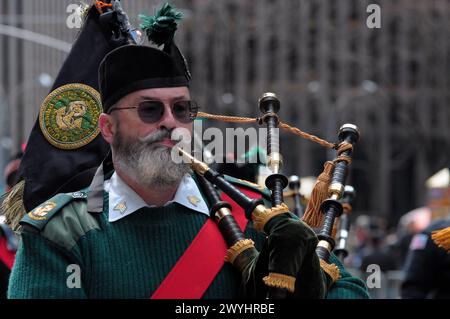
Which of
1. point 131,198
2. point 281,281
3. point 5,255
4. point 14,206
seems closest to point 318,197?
point 131,198

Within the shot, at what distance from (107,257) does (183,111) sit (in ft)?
2.04

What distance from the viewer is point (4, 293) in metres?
7.00

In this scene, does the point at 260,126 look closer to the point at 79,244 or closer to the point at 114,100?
the point at 114,100

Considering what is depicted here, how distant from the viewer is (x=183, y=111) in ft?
14.3

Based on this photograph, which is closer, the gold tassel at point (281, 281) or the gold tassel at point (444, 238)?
the gold tassel at point (281, 281)

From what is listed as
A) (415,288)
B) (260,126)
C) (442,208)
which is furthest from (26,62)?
(260,126)

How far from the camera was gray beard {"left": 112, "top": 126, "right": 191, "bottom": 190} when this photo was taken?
14.0 feet

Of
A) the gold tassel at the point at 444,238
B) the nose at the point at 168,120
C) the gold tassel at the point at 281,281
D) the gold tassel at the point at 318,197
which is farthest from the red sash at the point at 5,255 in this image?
the gold tassel at the point at 281,281

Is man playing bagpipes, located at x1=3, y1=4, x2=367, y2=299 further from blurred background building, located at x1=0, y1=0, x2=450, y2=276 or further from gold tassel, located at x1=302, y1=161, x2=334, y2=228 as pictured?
blurred background building, located at x1=0, y1=0, x2=450, y2=276

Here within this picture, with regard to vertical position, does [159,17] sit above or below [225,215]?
above

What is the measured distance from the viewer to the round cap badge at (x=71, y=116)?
203 inches

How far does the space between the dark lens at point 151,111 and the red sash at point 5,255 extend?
10.8 feet

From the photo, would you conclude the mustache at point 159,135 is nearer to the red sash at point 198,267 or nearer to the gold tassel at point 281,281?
the red sash at point 198,267

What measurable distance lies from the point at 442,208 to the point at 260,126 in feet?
23.4
